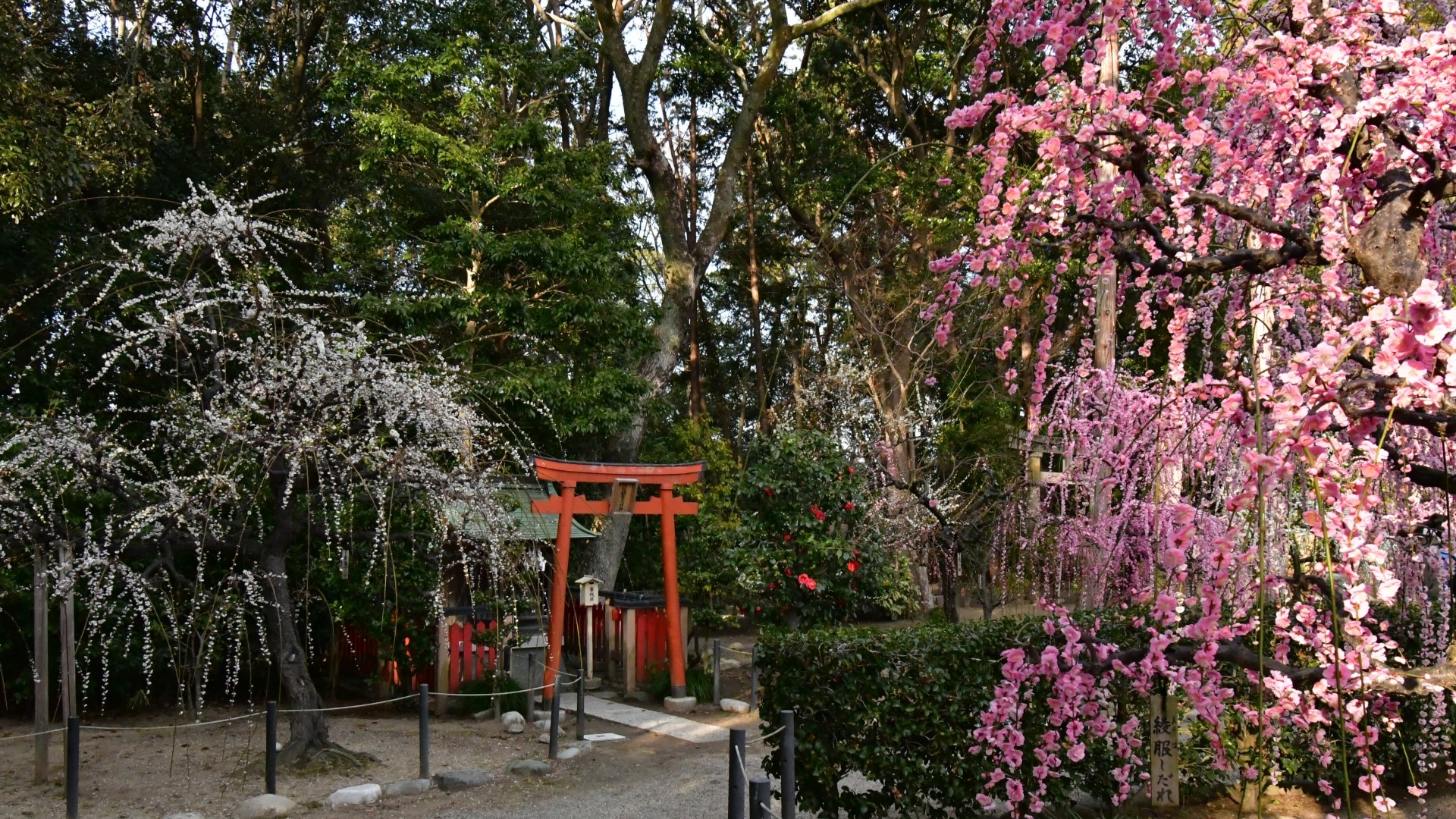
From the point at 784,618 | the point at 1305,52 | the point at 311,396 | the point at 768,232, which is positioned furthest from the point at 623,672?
the point at 768,232

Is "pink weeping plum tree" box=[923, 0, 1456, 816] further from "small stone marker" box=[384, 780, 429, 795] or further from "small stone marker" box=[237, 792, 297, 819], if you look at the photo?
"small stone marker" box=[237, 792, 297, 819]

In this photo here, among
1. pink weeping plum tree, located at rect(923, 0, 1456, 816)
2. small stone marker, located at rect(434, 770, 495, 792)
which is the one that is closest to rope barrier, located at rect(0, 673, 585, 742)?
small stone marker, located at rect(434, 770, 495, 792)

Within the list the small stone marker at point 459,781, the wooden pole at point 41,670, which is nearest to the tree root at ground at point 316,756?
the small stone marker at point 459,781

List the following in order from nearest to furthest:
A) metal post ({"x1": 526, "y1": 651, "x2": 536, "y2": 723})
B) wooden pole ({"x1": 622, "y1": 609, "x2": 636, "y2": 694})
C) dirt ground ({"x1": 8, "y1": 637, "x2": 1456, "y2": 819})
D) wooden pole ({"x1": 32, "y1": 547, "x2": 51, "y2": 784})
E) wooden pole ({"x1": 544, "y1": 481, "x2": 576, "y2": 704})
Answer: dirt ground ({"x1": 8, "y1": 637, "x2": 1456, "y2": 819}) < wooden pole ({"x1": 32, "y1": 547, "x2": 51, "y2": 784}) < metal post ({"x1": 526, "y1": 651, "x2": 536, "y2": 723}) < wooden pole ({"x1": 544, "y1": 481, "x2": 576, "y2": 704}) < wooden pole ({"x1": 622, "y1": 609, "x2": 636, "y2": 694})

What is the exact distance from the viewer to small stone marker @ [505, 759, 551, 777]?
20.5 feet

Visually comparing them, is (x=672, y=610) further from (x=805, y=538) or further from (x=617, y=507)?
(x=805, y=538)

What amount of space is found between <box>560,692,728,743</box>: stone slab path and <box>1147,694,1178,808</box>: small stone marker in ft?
10.9

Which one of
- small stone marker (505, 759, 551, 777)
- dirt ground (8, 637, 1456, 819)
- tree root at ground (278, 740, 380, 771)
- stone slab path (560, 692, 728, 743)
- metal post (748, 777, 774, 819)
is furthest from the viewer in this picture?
stone slab path (560, 692, 728, 743)

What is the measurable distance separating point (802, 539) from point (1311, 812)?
3417mm

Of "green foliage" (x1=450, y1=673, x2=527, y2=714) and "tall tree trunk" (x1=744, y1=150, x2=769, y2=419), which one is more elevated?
"tall tree trunk" (x1=744, y1=150, x2=769, y2=419)

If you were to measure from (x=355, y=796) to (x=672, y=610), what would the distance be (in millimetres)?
3574

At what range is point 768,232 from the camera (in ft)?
57.5

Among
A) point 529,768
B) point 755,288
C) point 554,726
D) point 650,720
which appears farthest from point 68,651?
point 755,288

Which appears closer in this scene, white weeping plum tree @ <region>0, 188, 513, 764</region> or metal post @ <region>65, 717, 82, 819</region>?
metal post @ <region>65, 717, 82, 819</region>
